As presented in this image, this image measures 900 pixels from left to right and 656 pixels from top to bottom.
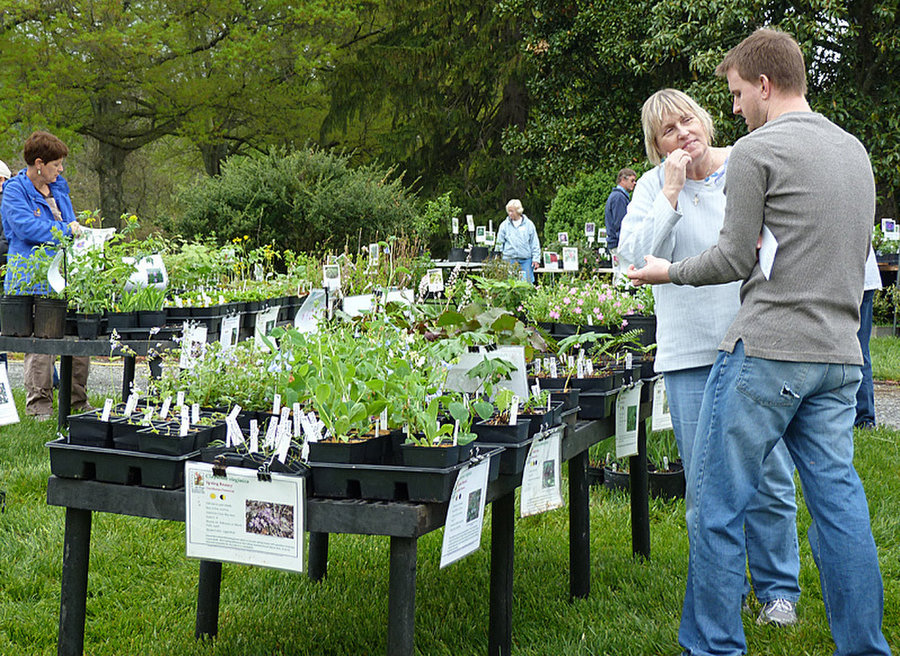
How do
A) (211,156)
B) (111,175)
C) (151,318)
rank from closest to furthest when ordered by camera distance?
(151,318)
(111,175)
(211,156)

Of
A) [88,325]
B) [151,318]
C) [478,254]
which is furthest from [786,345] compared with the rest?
[478,254]

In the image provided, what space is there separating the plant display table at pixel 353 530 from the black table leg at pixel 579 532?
0.72 feet

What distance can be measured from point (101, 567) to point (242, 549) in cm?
168

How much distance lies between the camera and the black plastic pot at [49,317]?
440 cm

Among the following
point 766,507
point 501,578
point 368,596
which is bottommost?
point 368,596

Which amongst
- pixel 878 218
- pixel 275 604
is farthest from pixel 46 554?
pixel 878 218

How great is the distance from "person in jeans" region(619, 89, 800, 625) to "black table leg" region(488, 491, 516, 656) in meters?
0.61

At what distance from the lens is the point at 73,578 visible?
2.27m

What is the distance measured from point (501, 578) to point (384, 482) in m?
0.70

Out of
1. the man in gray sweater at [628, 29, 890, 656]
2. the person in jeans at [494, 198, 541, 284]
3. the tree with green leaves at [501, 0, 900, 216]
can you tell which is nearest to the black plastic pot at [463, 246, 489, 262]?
the person in jeans at [494, 198, 541, 284]

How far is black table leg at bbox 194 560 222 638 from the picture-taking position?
2.84 meters

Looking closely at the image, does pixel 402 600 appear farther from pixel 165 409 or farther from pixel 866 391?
pixel 866 391

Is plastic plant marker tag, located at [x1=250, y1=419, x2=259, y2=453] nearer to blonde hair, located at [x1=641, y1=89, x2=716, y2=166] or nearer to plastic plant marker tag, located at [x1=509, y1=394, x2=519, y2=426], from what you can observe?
plastic plant marker tag, located at [x1=509, y1=394, x2=519, y2=426]

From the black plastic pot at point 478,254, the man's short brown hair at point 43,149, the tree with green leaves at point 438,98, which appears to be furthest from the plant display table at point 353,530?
the tree with green leaves at point 438,98
